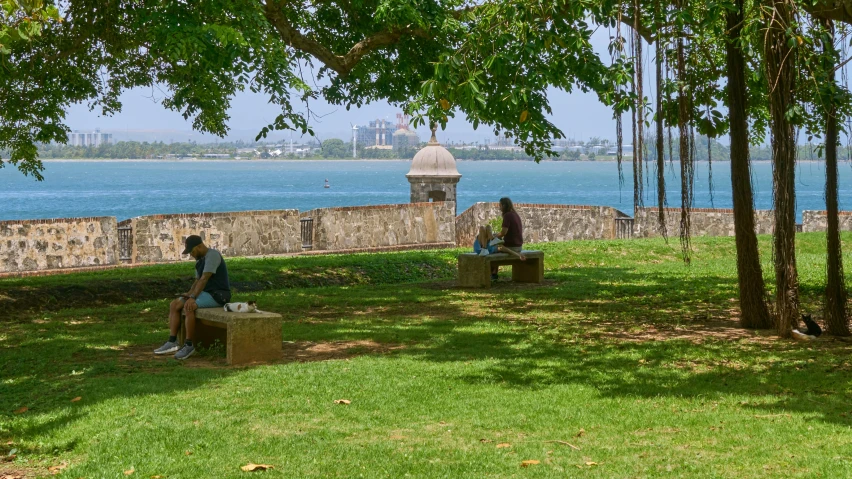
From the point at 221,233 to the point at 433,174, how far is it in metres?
10.2

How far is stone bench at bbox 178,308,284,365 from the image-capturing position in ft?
34.0

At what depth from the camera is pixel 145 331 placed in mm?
12938

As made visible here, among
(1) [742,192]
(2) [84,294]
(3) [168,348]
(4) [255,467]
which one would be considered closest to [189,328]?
(3) [168,348]

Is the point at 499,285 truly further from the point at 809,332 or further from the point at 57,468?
the point at 57,468

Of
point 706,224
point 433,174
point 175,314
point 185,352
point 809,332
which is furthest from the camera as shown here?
point 433,174

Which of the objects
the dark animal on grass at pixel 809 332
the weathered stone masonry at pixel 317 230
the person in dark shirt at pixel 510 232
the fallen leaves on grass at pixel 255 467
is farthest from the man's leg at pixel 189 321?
the weathered stone masonry at pixel 317 230

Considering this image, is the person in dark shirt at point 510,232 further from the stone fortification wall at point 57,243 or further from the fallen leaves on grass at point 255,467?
the fallen leaves on grass at point 255,467

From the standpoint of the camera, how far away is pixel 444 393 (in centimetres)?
877

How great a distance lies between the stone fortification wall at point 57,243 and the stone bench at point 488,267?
9.72m

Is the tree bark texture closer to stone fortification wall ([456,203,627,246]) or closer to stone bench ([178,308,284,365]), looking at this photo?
stone bench ([178,308,284,365])

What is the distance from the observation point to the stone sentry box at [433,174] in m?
33.8

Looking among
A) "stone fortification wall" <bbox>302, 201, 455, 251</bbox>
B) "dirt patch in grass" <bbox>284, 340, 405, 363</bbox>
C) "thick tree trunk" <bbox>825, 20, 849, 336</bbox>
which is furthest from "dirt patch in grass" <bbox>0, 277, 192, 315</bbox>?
"thick tree trunk" <bbox>825, 20, 849, 336</bbox>

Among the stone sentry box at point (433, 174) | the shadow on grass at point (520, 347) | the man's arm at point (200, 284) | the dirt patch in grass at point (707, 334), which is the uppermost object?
the stone sentry box at point (433, 174)

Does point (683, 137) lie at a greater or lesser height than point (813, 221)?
greater
